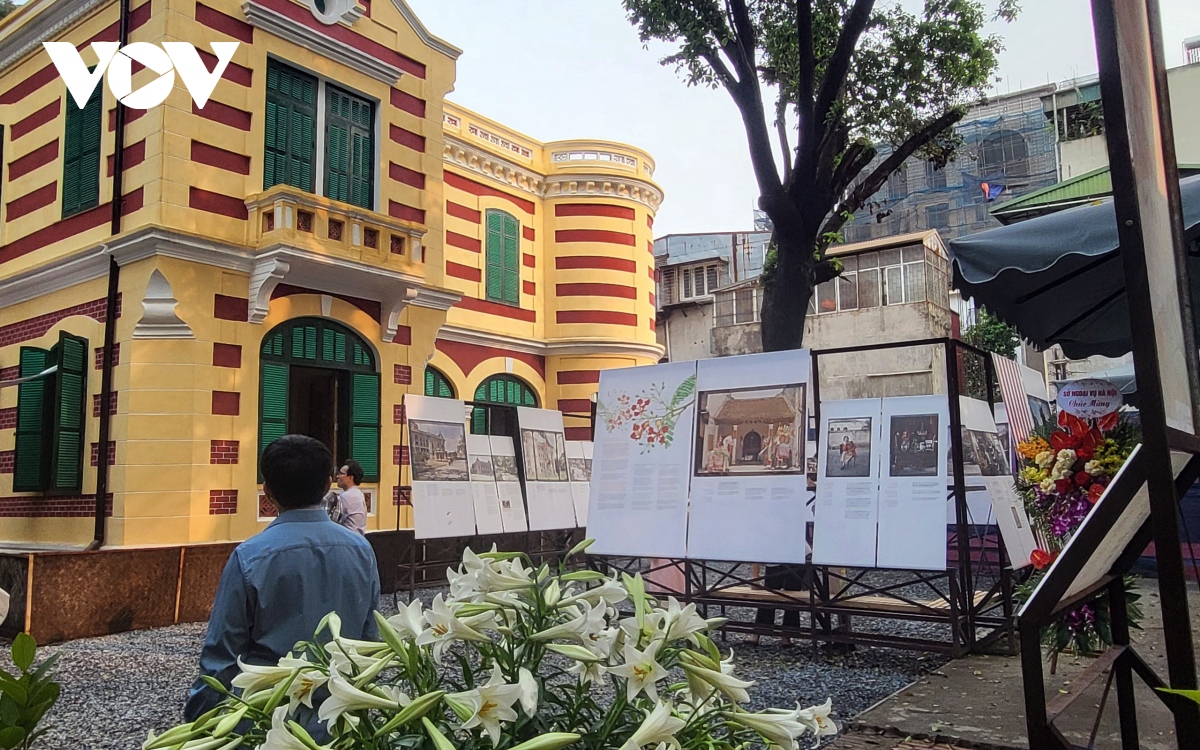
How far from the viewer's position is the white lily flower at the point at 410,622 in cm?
142

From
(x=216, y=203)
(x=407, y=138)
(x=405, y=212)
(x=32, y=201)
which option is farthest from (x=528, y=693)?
(x=32, y=201)

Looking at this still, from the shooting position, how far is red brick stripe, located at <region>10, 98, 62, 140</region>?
1198 centimetres

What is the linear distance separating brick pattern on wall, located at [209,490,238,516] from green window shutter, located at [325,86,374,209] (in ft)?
13.5

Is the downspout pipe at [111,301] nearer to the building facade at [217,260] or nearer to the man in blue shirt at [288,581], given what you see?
the building facade at [217,260]

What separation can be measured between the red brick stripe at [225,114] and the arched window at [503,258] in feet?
22.7

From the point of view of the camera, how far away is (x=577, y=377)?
18.6m

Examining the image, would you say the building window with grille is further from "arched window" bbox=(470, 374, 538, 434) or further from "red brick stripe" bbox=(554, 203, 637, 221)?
"red brick stripe" bbox=(554, 203, 637, 221)

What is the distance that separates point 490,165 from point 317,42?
611 centimetres

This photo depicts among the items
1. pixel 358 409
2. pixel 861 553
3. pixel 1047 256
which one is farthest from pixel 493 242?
pixel 1047 256

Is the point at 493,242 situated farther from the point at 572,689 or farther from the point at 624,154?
the point at 572,689

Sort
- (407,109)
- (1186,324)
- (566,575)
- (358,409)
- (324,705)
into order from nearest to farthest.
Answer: (324,705) → (566,575) → (1186,324) → (358,409) → (407,109)

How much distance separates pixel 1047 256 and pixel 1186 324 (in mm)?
2876

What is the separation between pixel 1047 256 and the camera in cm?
524

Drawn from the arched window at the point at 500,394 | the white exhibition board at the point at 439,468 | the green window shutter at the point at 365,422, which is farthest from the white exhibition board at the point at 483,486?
the arched window at the point at 500,394
